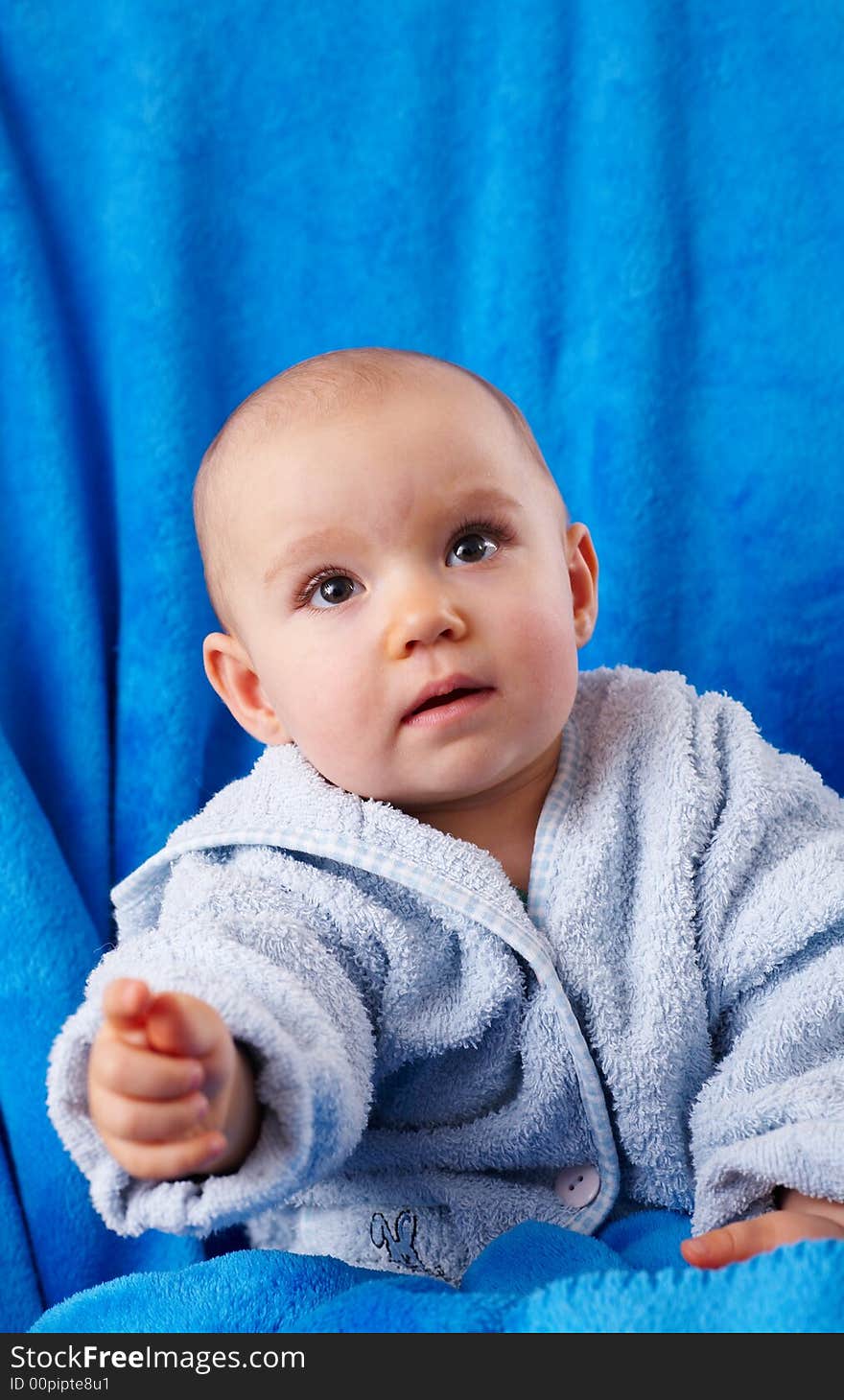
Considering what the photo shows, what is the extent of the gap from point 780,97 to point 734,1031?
960mm

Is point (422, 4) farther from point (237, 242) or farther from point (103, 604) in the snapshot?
point (103, 604)

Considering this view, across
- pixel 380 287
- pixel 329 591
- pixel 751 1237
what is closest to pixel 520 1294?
pixel 751 1237

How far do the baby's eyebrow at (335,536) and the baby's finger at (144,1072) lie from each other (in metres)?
0.46

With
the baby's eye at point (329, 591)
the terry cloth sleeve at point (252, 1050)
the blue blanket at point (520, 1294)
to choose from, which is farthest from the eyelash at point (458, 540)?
the blue blanket at point (520, 1294)

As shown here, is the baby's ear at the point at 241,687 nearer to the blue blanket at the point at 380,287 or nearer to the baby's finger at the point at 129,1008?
the blue blanket at the point at 380,287

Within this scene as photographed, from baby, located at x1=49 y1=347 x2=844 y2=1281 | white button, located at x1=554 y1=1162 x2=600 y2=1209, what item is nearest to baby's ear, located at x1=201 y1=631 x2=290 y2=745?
baby, located at x1=49 y1=347 x2=844 y2=1281

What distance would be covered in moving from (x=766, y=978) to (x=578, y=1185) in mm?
237

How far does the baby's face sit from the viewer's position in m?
1.07

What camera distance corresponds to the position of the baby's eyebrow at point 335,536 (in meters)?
1.09

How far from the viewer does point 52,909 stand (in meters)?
1.31

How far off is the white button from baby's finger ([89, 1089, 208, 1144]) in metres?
0.49

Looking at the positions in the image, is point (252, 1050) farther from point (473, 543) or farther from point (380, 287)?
point (380, 287)

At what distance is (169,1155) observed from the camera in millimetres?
765
